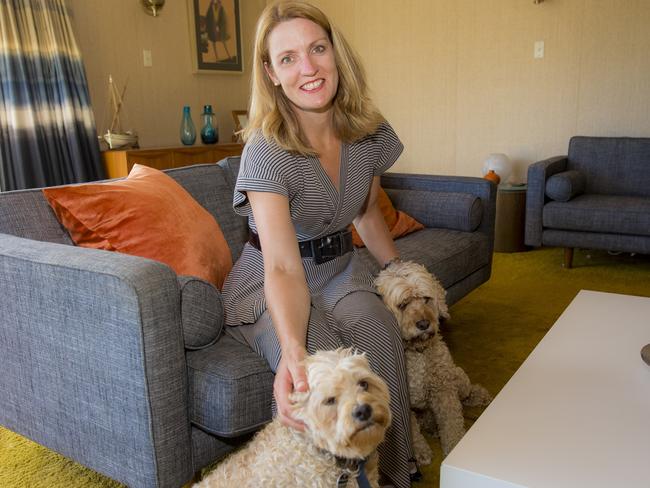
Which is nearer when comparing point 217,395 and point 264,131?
point 217,395

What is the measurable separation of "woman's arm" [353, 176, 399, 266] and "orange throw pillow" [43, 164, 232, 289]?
0.43 m

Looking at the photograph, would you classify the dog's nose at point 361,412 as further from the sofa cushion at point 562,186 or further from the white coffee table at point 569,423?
the sofa cushion at point 562,186

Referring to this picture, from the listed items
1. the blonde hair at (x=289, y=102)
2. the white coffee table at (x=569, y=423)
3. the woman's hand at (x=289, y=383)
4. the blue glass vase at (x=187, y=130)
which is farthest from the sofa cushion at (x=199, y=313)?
the blue glass vase at (x=187, y=130)

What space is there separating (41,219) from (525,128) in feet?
11.5

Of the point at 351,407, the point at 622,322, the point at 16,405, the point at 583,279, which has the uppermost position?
the point at 351,407

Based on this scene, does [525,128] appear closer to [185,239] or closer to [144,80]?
[144,80]

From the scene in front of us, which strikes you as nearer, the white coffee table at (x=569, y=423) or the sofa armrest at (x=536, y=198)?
the white coffee table at (x=569, y=423)

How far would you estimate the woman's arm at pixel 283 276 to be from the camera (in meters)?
1.28

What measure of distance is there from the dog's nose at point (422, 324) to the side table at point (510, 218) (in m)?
2.54

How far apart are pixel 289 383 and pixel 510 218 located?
3107mm

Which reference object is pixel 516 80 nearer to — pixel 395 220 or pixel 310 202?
pixel 395 220

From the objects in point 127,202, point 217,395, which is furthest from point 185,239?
point 217,395

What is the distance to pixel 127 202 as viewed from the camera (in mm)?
1701

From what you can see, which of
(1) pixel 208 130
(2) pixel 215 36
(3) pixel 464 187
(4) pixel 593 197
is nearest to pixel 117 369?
(3) pixel 464 187
